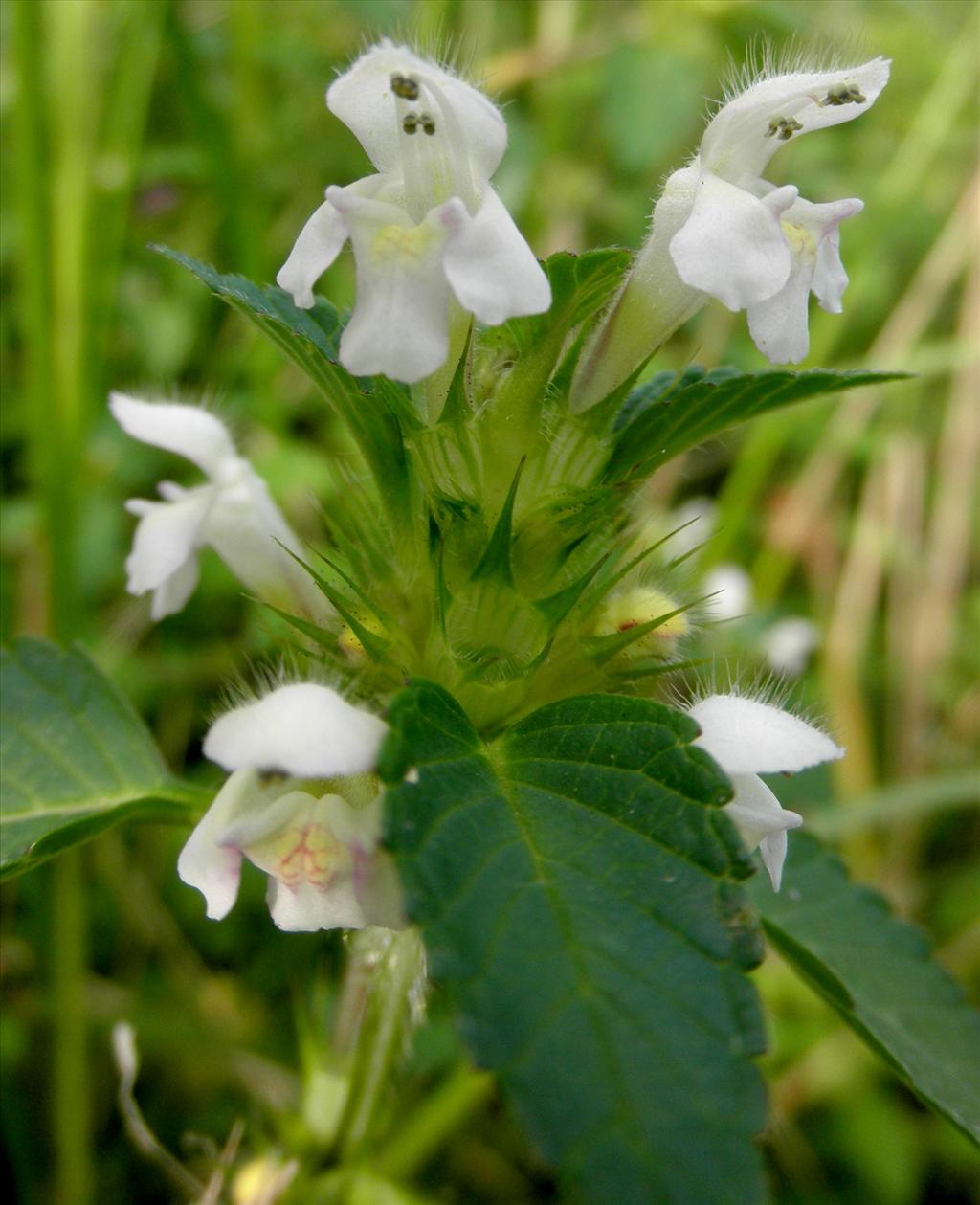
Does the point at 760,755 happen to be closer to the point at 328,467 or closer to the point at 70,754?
the point at 328,467

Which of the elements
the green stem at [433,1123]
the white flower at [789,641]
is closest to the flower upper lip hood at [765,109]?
the green stem at [433,1123]

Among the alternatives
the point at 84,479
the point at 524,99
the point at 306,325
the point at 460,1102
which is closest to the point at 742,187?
the point at 306,325

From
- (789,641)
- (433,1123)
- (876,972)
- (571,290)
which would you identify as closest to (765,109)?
(571,290)

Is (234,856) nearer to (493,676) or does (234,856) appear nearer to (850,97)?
(493,676)

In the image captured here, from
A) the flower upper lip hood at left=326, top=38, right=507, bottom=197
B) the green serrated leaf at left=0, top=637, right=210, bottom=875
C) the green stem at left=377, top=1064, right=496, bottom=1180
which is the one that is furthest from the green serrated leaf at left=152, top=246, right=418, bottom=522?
the green stem at left=377, top=1064, right=496, bottom=1180

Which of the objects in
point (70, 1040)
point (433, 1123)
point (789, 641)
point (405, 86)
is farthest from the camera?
point (789, 641)
